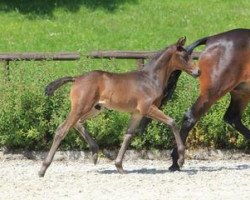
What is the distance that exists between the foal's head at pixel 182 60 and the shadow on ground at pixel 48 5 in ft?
39.8

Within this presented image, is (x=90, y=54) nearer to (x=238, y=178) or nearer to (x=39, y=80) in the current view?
(x=39, y=80)

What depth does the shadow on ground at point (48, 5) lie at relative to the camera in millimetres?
20922

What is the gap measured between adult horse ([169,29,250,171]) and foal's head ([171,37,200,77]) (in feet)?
1.09

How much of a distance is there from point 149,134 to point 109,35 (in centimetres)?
842

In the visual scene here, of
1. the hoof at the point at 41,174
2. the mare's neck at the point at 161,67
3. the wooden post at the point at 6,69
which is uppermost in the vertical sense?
the mare's neck at the point at 161,67

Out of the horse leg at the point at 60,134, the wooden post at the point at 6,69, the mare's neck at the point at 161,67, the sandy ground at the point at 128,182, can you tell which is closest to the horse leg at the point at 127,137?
the sandy ground at the point at 128,182

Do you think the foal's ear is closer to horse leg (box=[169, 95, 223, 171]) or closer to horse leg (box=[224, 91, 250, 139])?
horse leg (box=[169, 95, 223, 171])

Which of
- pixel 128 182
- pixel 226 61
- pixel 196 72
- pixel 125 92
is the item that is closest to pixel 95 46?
pixel 226 61

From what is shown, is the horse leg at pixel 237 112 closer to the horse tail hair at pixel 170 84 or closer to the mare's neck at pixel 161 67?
the horse tail hair at pixel 170 84

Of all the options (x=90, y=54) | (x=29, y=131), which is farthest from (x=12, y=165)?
(x=90, y=54)

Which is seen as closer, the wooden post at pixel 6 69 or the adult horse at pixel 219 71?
the adult horse at pixel 219 71

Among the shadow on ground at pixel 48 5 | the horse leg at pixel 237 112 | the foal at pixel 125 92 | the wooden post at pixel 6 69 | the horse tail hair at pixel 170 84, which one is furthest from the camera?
the shadow on ground at pixel 48 5

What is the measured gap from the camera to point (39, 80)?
35.4 feet

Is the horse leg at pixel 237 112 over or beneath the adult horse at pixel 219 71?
beneath
